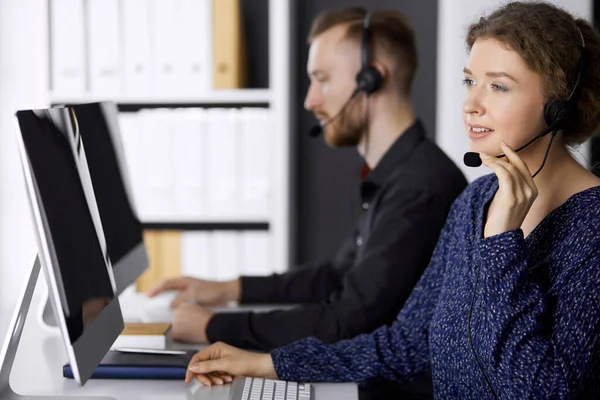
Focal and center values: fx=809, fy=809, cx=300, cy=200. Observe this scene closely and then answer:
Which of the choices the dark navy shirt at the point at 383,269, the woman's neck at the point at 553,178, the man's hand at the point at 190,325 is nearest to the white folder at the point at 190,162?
the dark navy shirt at the point at 383,269

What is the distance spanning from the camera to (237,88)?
2.56 meters

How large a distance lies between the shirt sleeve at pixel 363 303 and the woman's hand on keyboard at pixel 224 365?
18 cm

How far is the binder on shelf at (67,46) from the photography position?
2.48 m

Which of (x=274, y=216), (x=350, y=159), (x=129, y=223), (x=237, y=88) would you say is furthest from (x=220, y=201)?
(x=129, y=223)

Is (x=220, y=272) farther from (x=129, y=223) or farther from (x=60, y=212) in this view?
(x=60, y=212)

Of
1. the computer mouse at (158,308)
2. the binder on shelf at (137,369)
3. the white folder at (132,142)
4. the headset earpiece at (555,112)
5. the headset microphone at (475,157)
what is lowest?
the computer mouse at (158,308)

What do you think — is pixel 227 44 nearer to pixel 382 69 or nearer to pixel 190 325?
pixel 382 69

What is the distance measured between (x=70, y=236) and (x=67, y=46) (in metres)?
1.58

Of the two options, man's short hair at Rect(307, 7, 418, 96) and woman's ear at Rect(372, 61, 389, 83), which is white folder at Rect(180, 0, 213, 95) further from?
woman's ear at Rect(372, 61, 389, 83)

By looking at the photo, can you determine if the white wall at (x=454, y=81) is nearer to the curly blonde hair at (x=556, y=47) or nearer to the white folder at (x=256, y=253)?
the white folder at (x=256, y=253)

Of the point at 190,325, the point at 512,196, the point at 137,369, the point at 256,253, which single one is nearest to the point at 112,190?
the point at 190,325

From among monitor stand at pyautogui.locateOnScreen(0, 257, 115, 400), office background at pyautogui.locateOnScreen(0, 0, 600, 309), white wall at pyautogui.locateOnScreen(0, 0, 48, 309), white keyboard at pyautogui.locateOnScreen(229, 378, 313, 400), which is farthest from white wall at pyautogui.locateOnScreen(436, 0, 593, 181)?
monitor stand at pyautogui.locateOnScreen(0, 257, 115, 400)

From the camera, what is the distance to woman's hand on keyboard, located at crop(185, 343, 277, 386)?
127 centimetres

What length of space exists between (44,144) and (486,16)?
743 mm
